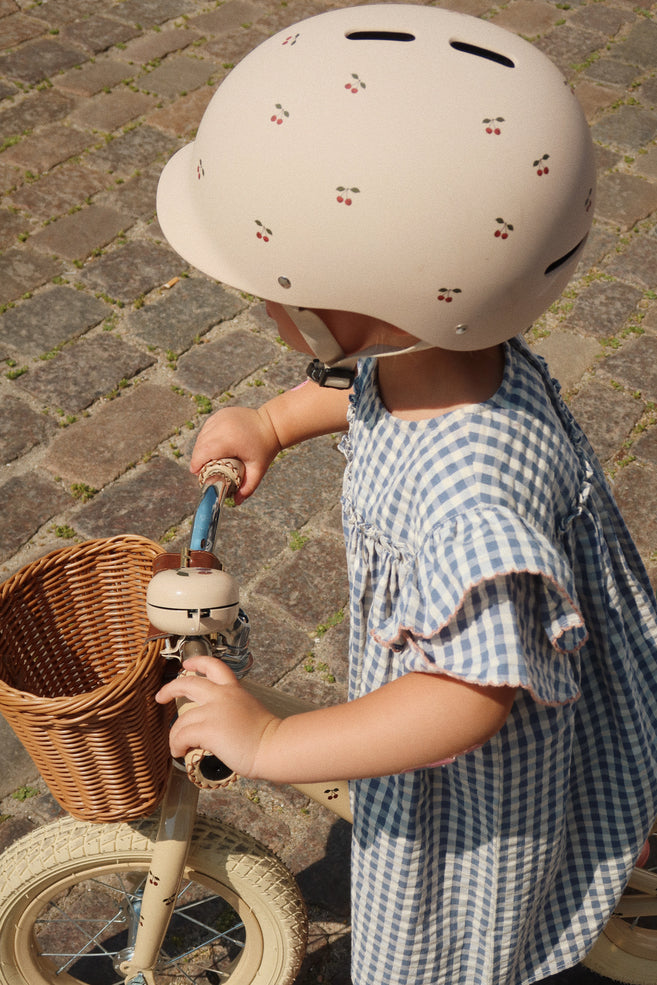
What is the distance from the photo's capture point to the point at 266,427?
6.04 ft

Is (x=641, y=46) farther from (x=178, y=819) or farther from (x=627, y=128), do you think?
(x=178, y=819)

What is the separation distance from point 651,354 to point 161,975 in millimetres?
2635

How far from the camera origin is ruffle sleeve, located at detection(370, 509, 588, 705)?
1290 mm

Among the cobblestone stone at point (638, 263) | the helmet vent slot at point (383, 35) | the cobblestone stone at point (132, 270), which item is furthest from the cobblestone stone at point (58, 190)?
the helmet vent slot at point (383, 35)

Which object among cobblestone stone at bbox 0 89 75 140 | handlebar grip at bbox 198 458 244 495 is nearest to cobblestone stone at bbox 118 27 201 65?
cobblestone stone at bbox 0 89 75 140

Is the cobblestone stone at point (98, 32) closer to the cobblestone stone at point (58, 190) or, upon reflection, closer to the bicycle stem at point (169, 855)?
the cobblestone stone at point (58, 190)

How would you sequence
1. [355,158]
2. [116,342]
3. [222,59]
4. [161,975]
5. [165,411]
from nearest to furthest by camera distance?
[355,158] → [161,975] → [165,411] → [116,342] → [222,59]

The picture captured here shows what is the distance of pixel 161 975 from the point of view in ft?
7.64

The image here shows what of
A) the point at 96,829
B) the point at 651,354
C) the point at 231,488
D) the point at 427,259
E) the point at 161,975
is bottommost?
the point at 161,975

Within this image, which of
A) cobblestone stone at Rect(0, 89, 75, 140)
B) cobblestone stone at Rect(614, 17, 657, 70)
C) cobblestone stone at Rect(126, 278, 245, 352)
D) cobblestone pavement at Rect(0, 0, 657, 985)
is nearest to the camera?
cobblestone pavement at Rect(0, 0, 657, 985)

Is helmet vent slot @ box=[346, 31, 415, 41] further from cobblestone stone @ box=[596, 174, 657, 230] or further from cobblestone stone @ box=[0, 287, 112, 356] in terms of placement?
cobblestone stone @ box=[596, 174, 657, 230]

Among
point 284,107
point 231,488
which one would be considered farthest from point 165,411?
point 284,107

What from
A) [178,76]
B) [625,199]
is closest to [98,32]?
[178,76]

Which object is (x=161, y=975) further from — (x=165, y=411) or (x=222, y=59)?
(x=222, y=59)
